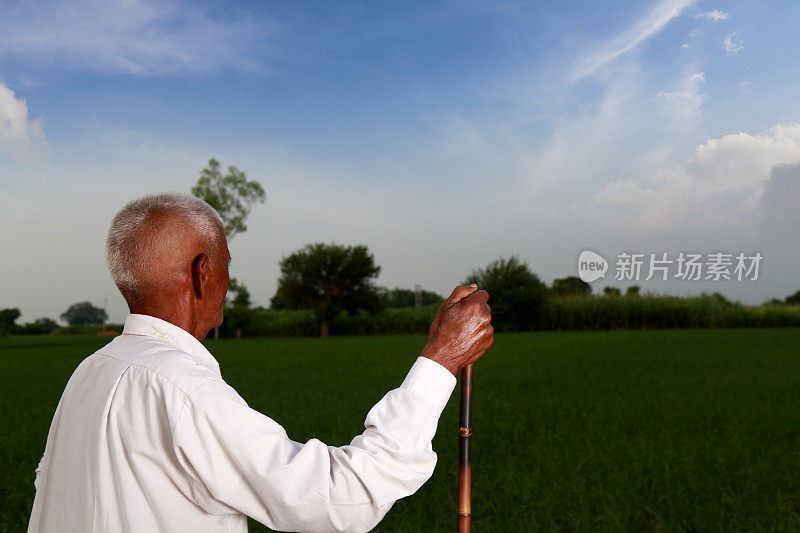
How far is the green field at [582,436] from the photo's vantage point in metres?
4.71

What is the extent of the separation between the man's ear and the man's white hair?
59 mm

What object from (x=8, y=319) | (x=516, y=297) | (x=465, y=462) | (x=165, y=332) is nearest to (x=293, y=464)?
(x=165, y=332)

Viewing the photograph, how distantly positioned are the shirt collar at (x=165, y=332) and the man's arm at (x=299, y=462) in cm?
28

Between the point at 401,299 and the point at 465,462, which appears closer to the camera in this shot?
the point at 465,462

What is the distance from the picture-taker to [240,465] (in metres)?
1.36

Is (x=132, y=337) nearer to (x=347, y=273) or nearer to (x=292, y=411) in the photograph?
(x=292, y=411)

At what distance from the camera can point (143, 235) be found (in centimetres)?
163

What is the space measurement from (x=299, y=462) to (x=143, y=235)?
699 millimetres

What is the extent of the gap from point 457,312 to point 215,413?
2.08ft

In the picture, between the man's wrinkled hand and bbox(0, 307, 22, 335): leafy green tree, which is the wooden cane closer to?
the man's wrinkled hand

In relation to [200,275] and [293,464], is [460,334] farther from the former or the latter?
[200,275]

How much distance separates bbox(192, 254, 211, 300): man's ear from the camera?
165 centimetres

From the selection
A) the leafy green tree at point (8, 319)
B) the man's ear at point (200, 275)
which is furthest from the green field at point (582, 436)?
the leafy green tree at point (8, 319)

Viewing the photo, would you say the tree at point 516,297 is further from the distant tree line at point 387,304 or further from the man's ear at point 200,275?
the man's ear at point 200,275
